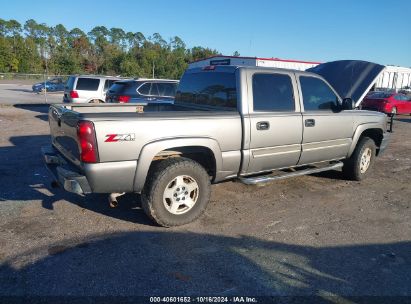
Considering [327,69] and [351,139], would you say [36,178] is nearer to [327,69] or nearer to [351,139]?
[351,139]

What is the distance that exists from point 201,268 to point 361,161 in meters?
4.29

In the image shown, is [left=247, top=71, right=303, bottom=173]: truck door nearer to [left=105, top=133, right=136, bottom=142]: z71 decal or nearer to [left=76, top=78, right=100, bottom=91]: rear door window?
[left=105, top=133, right=136, bottom=142]: z71 decal

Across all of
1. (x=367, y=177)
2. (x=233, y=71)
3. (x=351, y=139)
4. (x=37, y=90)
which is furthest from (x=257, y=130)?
(x=37, y=90)

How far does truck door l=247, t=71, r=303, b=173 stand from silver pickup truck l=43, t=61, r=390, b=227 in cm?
1

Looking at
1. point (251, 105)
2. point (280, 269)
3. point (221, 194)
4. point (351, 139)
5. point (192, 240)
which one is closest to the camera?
point (280, 269)

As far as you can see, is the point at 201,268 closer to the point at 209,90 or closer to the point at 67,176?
the point at 67,176

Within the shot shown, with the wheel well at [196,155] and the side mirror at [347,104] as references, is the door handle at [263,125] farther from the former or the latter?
the side mirror at [347,104]

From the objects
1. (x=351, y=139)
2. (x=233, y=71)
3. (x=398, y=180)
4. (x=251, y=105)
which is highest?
(x=233, y=71)

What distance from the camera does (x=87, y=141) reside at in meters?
Answer: 3.51

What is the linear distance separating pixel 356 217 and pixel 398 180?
2594 mm

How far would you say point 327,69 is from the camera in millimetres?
9539

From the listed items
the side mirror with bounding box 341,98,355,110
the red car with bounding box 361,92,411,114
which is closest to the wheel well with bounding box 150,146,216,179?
the side mirror with bounding box 341,98,355,110

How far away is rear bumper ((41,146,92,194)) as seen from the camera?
3.62 m

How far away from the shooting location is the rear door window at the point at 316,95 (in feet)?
17.5
